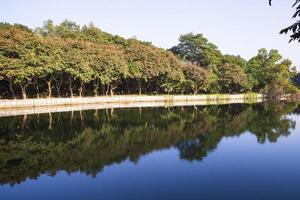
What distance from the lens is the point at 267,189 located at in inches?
544

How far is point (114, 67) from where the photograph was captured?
2372 inches

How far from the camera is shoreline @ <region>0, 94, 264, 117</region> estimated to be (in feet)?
145

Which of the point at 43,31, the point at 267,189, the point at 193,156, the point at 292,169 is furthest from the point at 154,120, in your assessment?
the point at 43,31

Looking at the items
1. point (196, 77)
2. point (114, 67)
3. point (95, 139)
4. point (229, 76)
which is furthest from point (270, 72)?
point (95, 139)

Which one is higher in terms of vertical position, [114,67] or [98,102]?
[114,67]

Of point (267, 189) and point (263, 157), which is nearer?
point (267, 189)

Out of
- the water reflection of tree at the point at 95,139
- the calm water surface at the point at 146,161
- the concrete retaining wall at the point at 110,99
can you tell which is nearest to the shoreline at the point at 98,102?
the concrete retaining wall at the point at 110,99

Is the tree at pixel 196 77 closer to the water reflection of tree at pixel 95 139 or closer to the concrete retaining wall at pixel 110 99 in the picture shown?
the concrete retaining wall at pixel 110 99

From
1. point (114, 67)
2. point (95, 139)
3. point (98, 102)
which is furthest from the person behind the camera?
point (114, 67)

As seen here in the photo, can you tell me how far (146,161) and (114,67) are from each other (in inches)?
1686

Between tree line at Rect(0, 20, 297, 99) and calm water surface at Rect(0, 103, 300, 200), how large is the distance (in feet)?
57.8

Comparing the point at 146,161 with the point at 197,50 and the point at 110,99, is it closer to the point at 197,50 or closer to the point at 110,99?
the point at 110,99

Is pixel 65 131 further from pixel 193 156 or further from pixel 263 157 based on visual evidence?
pixel 263 157

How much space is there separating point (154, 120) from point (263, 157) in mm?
17229
